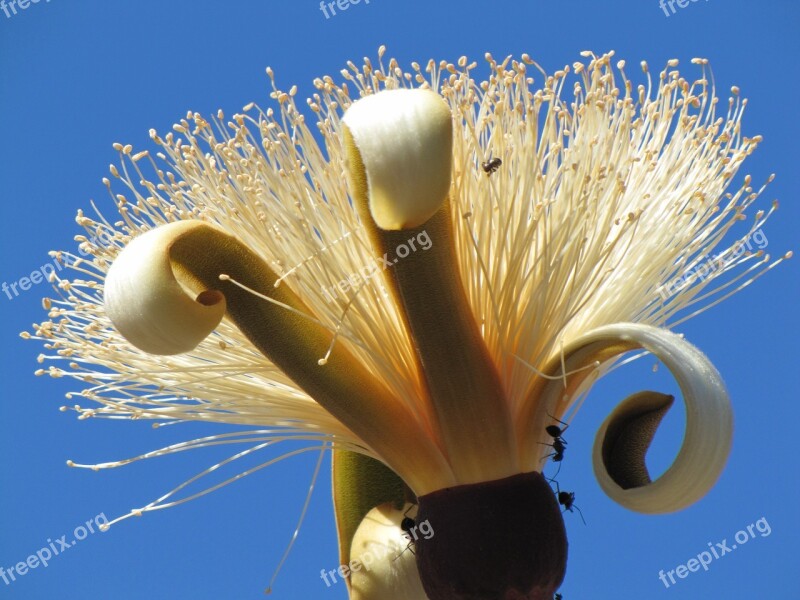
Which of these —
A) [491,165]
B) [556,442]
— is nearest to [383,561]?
[556,442]

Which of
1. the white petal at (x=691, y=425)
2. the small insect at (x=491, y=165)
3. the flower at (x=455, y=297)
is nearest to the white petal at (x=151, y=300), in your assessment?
the flower at (x=455, y=297)

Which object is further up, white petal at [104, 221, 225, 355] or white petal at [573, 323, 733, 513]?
white petal at [104, 221, 225, 355]

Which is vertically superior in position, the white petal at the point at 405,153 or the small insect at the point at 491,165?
the small insect at the point at 491,165

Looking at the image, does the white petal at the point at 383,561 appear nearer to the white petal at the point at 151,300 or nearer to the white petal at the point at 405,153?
the white petal at the point at 151,300

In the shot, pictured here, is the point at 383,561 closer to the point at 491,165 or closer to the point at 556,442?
the point at 556,442

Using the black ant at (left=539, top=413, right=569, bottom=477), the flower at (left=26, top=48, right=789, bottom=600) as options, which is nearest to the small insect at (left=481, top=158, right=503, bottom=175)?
the flower at (left=26, top=48, right=789, bottom=600)

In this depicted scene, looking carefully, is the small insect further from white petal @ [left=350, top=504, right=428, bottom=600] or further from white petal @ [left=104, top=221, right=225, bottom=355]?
white petal @ [left=350, top=504, right=428, bottom=600]

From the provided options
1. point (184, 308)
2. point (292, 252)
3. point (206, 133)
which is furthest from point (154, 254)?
point (206, 133)

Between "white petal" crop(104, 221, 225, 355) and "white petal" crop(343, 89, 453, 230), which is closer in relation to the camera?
"white petal" crop(343, 89, 453, 230)
